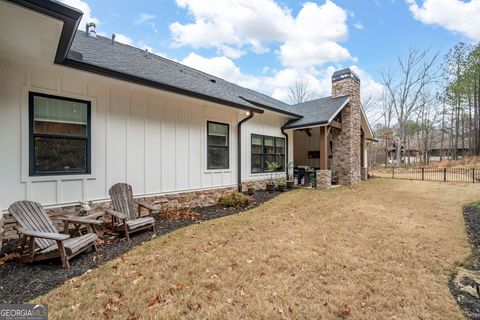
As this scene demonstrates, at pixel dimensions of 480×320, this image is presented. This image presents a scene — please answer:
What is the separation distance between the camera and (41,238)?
3.27 m

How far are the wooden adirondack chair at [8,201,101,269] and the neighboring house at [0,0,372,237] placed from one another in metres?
1.04

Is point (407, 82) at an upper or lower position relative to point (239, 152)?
upper

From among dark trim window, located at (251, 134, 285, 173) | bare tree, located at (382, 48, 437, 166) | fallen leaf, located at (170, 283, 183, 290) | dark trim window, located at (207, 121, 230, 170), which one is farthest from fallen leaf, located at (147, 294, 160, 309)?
bare tree, located at (382, 48, 437, 166)

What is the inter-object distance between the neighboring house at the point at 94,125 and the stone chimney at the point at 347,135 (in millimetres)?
5935

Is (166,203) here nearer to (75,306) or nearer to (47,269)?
(47,269)

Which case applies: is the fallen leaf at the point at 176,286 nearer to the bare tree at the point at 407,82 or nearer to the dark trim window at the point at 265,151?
the dark trim window at the point at 265,151

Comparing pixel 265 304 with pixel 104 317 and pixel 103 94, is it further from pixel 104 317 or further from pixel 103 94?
pixel 103 94

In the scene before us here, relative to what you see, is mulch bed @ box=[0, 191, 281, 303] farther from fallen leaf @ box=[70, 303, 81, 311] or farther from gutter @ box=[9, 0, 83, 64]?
gutter @ box=[9, 0, 83, 64]

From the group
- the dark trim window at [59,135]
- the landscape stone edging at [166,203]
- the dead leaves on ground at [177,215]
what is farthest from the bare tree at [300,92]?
the dark trim window at [59,135]

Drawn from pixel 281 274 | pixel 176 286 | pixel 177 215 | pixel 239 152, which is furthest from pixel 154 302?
pixel 239 152

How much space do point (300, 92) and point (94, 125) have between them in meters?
28.9

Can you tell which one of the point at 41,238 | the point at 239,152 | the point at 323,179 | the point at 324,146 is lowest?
the point at 41,238

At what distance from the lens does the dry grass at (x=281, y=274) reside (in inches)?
92.4

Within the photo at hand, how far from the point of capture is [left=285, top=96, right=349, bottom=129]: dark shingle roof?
10.5 meters
